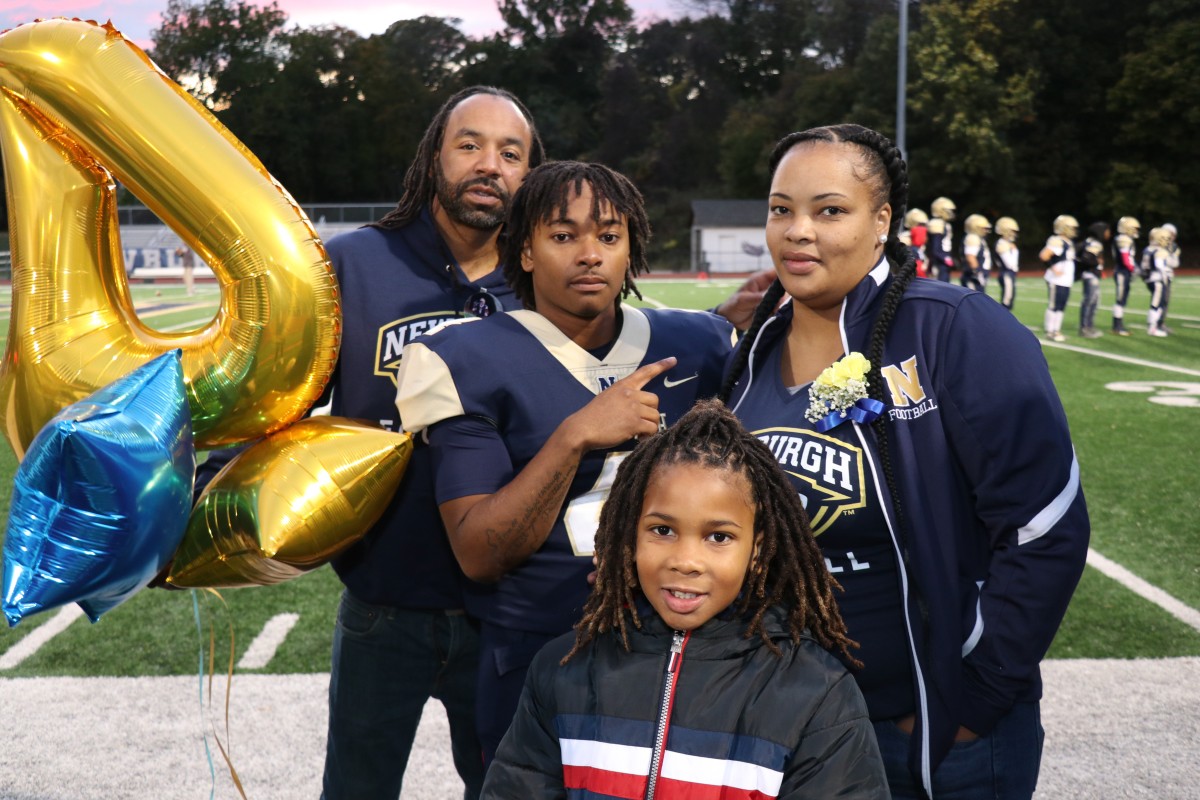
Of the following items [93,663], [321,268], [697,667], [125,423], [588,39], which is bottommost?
[93,663]

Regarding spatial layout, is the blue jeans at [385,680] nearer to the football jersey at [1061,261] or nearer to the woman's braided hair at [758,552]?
the woman's braided hair at [758,552]

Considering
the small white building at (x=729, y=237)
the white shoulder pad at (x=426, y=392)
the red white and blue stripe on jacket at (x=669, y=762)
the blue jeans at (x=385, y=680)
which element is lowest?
the small white building at (x=729, y=237)

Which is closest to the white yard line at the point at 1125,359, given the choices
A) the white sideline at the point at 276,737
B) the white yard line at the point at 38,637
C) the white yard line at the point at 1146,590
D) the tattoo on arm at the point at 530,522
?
the white yard line at the point at 1146,590

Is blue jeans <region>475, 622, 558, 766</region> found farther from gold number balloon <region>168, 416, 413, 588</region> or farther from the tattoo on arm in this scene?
gold number balloon <region>168, 416, 413, 588</region>

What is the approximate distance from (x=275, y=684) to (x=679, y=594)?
2672 millimetres

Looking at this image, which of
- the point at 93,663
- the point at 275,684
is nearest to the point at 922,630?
the point at 275,684

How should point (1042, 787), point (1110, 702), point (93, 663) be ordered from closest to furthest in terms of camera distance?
point (1042, 787)
point (1110, 702)
point (93, 663)

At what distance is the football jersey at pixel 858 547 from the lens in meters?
1.79

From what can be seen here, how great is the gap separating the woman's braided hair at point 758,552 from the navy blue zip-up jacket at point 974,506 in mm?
137

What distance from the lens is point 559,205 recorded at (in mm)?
2010

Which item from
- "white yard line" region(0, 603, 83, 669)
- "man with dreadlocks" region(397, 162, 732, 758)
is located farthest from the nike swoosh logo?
"white yard line" region(0, 603, 83, 669)

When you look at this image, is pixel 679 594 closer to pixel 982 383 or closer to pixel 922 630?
A: pixel 922 630

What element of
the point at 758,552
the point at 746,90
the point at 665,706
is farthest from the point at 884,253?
the point at 746,90

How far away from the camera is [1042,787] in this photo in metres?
3.17
